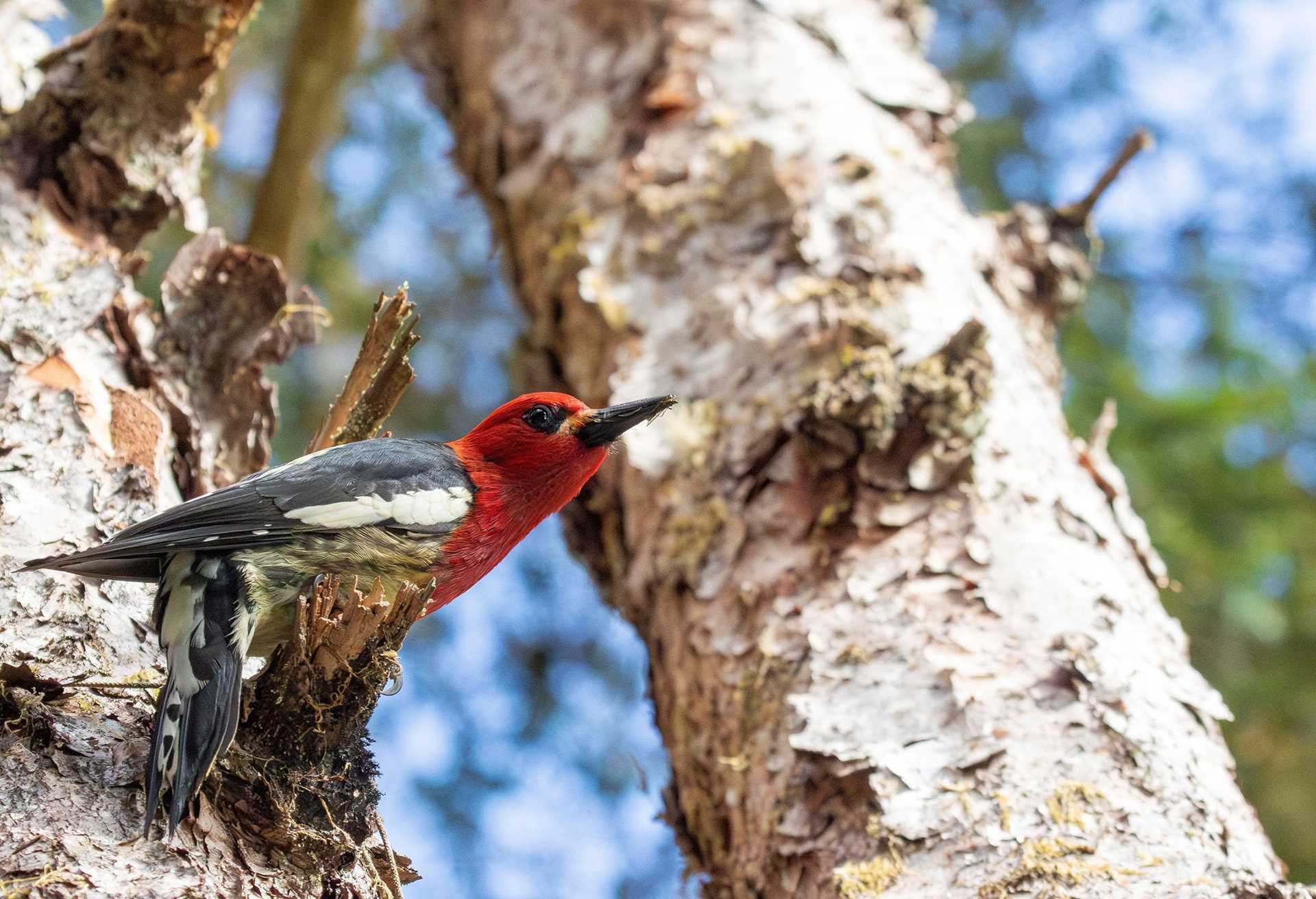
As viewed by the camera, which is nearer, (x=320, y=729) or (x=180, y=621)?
(x=320, y=729)

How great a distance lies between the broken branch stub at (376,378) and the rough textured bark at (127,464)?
0.25 feet

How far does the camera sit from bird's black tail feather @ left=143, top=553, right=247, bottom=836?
1.91m

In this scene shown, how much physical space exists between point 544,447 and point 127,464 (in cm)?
103

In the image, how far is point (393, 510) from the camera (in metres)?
2.68

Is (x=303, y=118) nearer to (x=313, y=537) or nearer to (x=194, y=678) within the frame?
(x=313, y=537)

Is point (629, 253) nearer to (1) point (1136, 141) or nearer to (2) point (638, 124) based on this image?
(2) point (638, 124)

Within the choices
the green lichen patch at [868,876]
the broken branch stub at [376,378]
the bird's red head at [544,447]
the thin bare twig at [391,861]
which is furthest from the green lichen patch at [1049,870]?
the broken branch stub at [376,378]

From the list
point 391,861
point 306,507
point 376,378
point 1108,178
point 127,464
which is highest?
point 1108,178

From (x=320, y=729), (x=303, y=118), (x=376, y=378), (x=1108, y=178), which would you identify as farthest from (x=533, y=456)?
(x=303, y=118)

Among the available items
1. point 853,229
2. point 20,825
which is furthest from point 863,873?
point 853,229

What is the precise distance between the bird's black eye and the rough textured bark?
358 millimetres

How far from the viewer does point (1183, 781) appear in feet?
7.57

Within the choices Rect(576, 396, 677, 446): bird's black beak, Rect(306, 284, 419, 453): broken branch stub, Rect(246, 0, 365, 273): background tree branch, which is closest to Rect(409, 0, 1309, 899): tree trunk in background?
Rect(576, 396, 677, 446): bird's black beak

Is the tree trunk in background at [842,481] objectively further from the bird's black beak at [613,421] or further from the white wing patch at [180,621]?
the white wing patch at [180,621]
